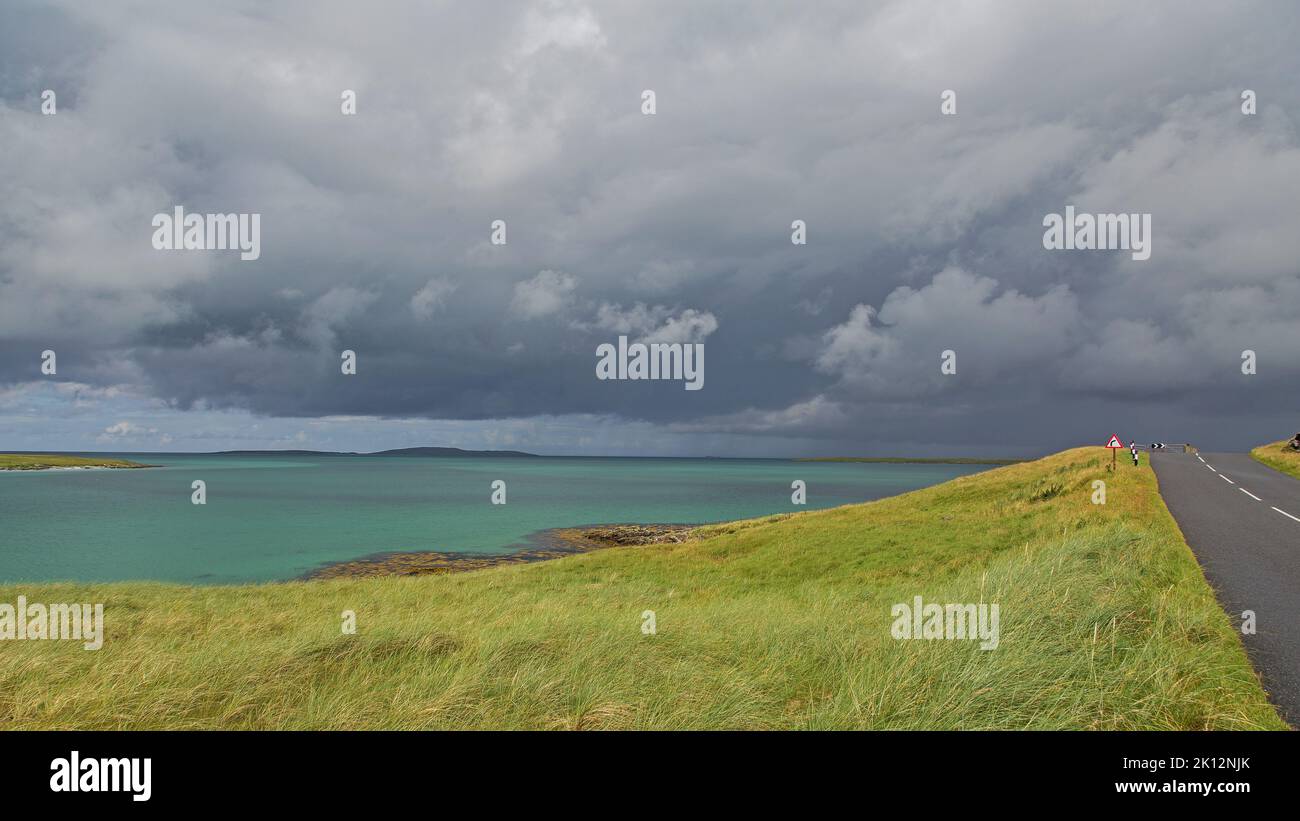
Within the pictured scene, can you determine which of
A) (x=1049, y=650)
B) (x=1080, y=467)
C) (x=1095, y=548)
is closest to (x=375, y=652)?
(x=1049, y=650)

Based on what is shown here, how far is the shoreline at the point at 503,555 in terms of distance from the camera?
39969 mm

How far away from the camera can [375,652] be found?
8.33 m

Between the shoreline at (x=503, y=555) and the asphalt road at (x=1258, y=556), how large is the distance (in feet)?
96.7

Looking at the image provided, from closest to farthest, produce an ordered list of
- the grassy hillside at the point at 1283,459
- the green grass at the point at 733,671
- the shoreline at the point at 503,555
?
the green grass at the point at 733,671 < the shoreline at the point at 503,555 < the grassy hillside at the point at 1283,459

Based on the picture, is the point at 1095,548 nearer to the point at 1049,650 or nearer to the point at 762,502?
the point at 1049,650

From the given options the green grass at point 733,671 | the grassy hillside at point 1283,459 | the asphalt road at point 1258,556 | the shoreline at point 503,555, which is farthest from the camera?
the grassy hillside at point 1283,459

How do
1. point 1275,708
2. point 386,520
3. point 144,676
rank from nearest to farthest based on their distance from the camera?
point 1275,708, point 144,676, point 386,520

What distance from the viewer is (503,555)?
1826 inches

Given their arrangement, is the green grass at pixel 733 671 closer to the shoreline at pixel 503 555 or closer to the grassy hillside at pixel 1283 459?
the shoreline at pixel 503 555

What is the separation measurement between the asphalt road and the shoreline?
2947 centimetres

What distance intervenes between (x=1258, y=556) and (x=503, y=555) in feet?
137

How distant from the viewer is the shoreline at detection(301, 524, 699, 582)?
39969mm

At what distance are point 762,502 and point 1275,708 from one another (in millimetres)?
94428

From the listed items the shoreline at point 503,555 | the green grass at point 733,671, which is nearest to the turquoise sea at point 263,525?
the shoreline at point 503,555
